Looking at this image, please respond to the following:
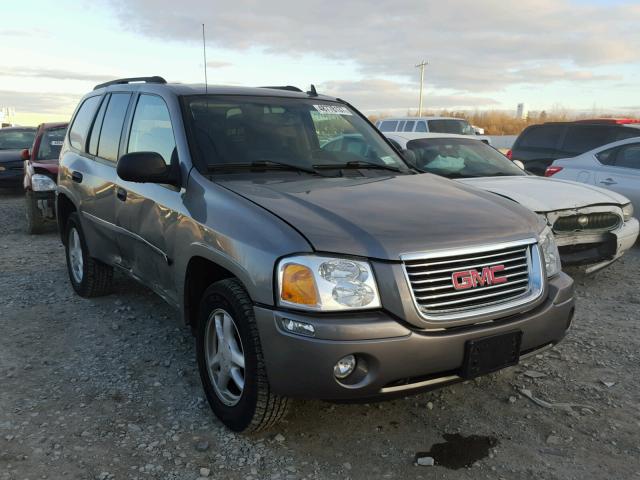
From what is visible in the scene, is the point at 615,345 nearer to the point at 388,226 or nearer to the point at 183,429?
the point at 388,226

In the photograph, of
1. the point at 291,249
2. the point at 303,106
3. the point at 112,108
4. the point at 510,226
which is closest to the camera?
the point at 291,249

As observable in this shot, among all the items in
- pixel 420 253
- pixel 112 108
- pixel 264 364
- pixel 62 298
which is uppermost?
pixel 112 108

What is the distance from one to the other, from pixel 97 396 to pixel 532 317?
2538 mm

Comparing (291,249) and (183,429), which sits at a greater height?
(291,249)

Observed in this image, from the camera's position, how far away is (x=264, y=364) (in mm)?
2689

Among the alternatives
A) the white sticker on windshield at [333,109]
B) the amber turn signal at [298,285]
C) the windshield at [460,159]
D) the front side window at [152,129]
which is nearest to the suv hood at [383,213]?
the amber turn signal at [298,285]

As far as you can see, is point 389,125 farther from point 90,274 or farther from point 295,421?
point 295,421

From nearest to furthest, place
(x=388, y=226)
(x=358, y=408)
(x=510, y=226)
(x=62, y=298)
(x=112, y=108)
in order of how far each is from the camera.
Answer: (x=388, y=226), (x=510, y=226), (x=358, y=408), (x=112, y=108), (x=62, y=298)

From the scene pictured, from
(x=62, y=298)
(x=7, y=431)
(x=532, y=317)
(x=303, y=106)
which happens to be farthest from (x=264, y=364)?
(x=62, y=298)

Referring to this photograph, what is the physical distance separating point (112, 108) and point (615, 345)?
14.1 ft


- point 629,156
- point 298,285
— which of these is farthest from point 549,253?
point 629,156

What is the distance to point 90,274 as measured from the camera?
520 centimetres

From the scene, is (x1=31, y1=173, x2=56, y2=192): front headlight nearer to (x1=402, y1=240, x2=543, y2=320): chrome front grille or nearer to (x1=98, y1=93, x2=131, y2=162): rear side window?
(x1=98, y1=93, x2=131, y2=162): rear side window

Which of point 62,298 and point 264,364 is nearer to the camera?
point 264,364
